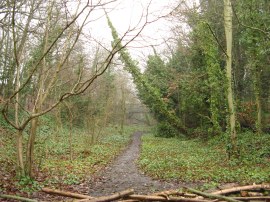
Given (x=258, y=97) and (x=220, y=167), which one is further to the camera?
(x=258, y=97)

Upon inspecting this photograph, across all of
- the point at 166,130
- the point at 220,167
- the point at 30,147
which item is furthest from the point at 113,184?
the point at 166,130

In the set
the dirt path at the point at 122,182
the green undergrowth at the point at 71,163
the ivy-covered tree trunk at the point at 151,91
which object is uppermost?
the ivy-covered tree trunk at the point at 151,91

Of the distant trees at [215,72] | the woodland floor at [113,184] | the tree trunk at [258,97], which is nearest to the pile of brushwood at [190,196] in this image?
the woodland floor at [113,184]

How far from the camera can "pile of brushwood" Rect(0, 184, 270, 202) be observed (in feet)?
14.1

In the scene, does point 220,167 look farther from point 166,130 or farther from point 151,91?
point 166,130

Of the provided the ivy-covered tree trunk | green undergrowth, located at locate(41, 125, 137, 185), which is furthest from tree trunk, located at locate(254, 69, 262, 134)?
green undergrowth, located at locate(41, 125, 137, 185)

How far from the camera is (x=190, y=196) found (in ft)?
14.9

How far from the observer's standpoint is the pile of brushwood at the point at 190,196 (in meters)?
4.31

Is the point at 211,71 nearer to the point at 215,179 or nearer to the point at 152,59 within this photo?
the point at 215,179

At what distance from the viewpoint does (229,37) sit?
1314 centimetres

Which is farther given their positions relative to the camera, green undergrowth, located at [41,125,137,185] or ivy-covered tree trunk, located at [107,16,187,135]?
ivy-covered tree trunk, located at [107,16,187,135]

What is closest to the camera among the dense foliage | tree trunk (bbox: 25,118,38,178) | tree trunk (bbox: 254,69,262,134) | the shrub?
tree trunk (bbox: 25,118,38,178)

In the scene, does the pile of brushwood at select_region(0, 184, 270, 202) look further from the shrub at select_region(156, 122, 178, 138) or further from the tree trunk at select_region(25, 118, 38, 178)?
the shrub at select_region(156, 122, 178, 138)

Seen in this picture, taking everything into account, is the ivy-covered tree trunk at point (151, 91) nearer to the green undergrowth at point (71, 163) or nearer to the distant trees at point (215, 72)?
the distant trees at point (215, 72)
